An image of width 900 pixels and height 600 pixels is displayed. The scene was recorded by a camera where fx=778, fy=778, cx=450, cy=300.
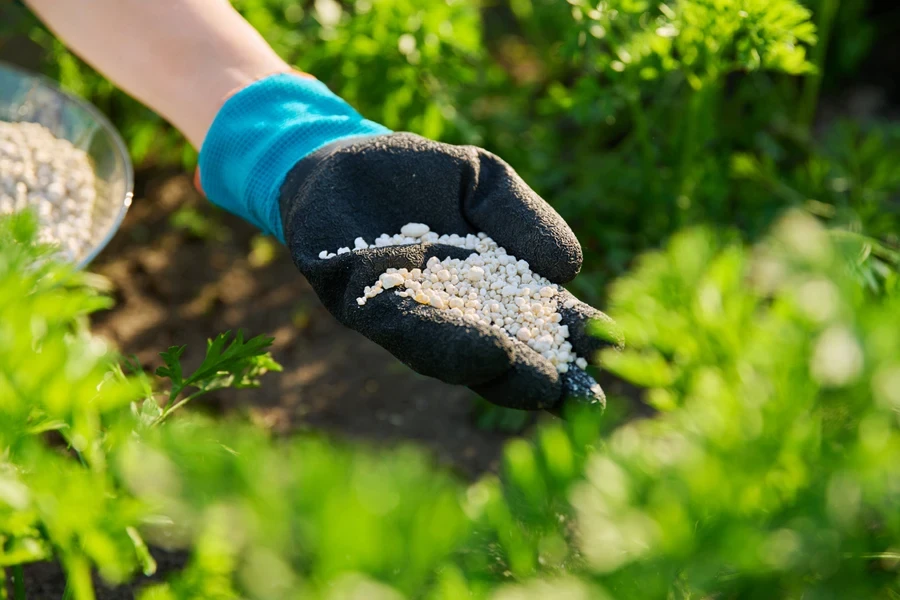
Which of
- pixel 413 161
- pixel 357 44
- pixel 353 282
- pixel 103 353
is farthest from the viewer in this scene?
pixel 357 44

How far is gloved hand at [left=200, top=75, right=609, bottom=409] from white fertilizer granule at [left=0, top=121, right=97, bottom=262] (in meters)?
0.36

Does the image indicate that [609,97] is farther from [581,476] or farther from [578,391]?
[581,476]

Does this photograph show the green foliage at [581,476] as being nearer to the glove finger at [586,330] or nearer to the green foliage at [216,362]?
the green foliage at [216,362]

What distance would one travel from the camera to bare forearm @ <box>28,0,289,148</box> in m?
1.67

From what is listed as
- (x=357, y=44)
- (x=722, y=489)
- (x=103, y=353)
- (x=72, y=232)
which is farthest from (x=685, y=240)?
(x=72, y=232)

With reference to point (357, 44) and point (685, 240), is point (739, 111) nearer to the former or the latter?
point (357, 44)

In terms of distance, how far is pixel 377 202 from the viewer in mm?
1467

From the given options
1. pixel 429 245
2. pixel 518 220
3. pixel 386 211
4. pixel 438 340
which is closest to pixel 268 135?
pixel 386 211

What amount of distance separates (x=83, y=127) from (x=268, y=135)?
761 millimetres

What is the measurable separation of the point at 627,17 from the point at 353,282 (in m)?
0.97

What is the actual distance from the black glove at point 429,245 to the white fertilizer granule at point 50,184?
626 mm

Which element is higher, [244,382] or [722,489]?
[722,489]

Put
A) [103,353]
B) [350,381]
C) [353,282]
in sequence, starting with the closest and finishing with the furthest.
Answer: [103,353], [353,282], [350,381]

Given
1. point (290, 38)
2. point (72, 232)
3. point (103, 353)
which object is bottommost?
point (72, 232)
